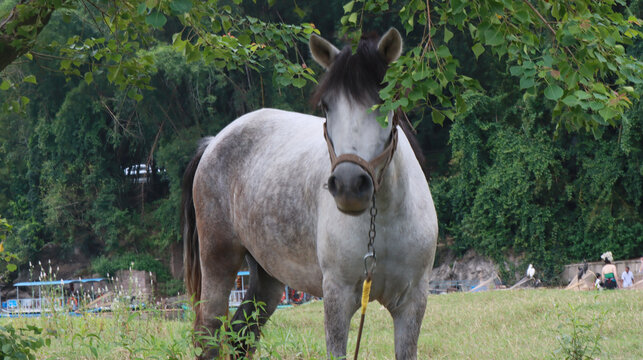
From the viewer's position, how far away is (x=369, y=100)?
303 cm

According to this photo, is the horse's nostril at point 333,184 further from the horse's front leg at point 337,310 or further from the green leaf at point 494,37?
the green leaf at point 494,37

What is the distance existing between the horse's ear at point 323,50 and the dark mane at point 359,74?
0.26ft

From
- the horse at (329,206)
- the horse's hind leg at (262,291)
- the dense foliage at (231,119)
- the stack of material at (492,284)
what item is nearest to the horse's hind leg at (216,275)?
the horse at (329,206)

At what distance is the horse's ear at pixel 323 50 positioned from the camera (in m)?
3.29

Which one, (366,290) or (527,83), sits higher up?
(527,83)

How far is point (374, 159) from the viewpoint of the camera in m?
2.96

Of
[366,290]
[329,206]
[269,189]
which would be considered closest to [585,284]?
[269,189]

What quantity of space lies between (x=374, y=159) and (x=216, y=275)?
2434 millimetres

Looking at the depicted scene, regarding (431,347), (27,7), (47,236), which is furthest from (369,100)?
(47,236)

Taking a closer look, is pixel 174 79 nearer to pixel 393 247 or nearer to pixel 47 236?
pixel 47 236

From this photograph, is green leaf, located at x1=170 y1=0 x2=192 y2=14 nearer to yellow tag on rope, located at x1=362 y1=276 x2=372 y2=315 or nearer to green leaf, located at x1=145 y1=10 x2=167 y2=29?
green leaf, located at x1=145 y1=10 x2=167 y2=29

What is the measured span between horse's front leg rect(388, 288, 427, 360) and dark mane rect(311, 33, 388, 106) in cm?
112

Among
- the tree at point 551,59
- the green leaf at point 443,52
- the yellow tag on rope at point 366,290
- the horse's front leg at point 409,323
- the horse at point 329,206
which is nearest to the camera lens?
the tree at point 551,59

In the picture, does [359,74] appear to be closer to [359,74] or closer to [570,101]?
[359,74]
